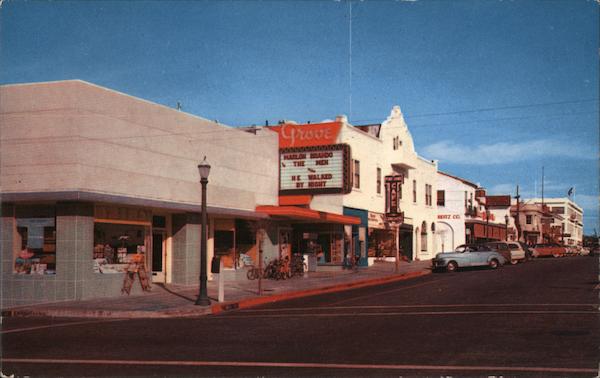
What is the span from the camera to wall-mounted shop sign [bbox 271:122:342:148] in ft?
116

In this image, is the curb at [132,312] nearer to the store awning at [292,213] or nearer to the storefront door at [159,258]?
the storefront door at [159,258]

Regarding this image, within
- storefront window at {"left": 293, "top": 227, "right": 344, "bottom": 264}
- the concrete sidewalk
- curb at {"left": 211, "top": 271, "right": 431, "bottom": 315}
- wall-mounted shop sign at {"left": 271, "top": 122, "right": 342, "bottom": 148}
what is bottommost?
curb at {"left": 211, "top": 271, "right": 431, "bottom": 315}

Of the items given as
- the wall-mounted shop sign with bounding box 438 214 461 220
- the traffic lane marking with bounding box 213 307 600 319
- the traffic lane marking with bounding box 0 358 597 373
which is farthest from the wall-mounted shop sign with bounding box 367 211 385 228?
the traffic lane marking with bounding box 0 358 597 373

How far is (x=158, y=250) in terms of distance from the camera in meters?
26.1

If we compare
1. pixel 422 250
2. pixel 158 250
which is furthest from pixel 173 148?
pixel 422 250

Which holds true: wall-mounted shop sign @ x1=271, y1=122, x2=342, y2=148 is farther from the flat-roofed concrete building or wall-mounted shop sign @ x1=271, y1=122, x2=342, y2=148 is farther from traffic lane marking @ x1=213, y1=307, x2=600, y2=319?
traffic lane marking @ x1=213, y1=307, x2=600, y2=319

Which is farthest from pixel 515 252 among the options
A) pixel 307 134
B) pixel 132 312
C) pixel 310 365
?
pixel 310 365

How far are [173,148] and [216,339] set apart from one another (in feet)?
44.5

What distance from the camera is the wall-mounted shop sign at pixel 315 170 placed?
3219 centimetres

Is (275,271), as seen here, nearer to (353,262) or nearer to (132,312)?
(353,262)

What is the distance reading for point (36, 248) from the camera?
21.3 metres

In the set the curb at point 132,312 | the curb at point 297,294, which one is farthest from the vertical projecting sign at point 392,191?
the curb at point 132,312

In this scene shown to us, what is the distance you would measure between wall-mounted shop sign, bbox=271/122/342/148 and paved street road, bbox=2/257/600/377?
51.5 feet

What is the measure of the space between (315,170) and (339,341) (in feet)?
69.2
